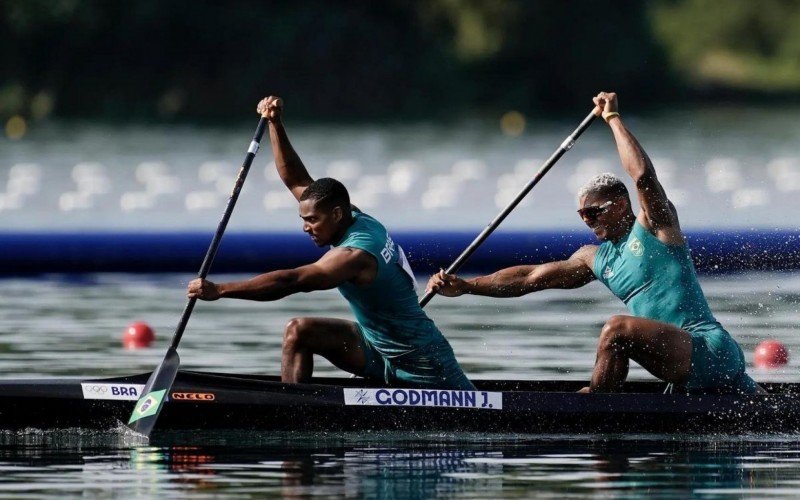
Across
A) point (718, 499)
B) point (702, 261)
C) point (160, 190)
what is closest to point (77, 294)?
point (702, 261)

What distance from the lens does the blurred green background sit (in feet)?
200

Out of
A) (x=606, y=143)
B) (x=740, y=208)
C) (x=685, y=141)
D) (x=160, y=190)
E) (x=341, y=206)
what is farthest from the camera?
(x=685, y=141)

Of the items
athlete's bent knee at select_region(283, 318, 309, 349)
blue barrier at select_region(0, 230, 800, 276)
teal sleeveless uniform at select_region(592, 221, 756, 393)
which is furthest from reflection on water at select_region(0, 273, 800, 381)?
athlete's bent knee at select_region(283, 318, 309, 349)

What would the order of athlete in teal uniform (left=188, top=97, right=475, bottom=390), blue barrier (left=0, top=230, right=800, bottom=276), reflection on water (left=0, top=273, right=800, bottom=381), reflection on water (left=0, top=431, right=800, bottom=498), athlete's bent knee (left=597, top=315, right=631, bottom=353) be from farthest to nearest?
blue barrier (left=0, top=230, right=800, bottom=276)
reflection on water (left=0, top=273, right=800, bottom=381)
athlete's bent knee (left=597, top=315, right=631, bottom=353)
athlete in teal uniform (left=188, top=97, right=475, bottom=390)
reflection on water (left=0, top=431, right=800, bottom=498)

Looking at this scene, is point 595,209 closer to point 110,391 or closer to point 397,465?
point 397,465

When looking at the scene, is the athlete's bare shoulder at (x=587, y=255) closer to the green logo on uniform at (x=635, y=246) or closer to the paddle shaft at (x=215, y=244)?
the green logo on uniform at (x=635, y=246)

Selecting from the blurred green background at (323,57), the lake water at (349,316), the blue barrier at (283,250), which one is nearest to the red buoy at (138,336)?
the lake water at (349,316)

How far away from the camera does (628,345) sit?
12.1 meters

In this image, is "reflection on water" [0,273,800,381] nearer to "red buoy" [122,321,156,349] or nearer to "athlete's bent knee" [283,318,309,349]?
"red buoy" [122,321,156,349]

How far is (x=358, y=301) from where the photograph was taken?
40.7 feet

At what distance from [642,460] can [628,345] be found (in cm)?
89

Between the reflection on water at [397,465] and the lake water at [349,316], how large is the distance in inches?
0.8

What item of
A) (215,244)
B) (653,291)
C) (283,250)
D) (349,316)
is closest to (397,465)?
(653,291)

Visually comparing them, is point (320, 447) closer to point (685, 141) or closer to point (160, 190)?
point (160, 190)
